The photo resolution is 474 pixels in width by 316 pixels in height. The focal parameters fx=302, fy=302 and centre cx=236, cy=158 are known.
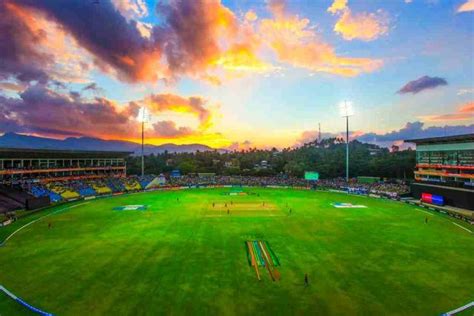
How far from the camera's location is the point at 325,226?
45.2m

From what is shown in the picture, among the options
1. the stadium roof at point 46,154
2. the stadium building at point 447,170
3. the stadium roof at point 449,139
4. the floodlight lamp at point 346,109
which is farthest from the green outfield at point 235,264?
the floodlight lamp at point 346,109

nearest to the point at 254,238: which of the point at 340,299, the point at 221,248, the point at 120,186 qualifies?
the point at 221,248

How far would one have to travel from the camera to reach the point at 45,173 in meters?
88.9

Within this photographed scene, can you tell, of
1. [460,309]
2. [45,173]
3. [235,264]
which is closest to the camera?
[460,309]

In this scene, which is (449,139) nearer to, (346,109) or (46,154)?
(346,109)

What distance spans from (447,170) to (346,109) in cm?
3190

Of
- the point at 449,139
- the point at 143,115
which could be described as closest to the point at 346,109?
the point at 449,139

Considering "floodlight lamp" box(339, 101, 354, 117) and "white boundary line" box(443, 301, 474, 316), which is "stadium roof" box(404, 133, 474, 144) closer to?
"floodlight lamp" box(339, 101, 354, 117)

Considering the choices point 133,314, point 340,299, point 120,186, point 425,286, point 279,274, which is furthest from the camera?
point 120,186

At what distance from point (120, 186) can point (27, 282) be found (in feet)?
232

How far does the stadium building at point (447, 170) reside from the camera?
194 ft

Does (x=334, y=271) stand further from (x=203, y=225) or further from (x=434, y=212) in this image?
(x=434, y=212)

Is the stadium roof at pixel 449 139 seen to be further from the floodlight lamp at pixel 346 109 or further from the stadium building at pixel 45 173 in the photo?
the stadium building at pixel 45 173

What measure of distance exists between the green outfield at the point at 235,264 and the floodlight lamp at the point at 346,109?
44.9 metres
